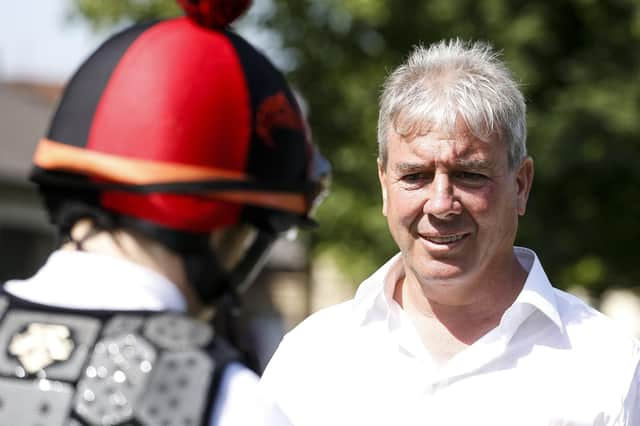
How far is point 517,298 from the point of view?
344 cm

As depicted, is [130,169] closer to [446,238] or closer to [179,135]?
[179,135]

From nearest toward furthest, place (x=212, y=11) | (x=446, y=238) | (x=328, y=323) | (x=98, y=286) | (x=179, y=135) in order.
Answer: (x=98, y=286)
(x=179, y=135)
(x=212, y=11)
(x=446, y=238)
(x=328, y=323)

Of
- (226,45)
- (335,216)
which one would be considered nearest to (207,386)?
(226,45)

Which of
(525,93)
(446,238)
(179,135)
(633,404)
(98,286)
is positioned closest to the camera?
(98,286)

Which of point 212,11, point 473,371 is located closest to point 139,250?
point 212,11

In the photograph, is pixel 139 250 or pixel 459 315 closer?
pixel 139 250

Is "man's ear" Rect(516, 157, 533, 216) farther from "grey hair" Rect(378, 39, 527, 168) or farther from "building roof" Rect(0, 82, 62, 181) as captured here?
"building roof" Rect(0, 82, 62, 181)

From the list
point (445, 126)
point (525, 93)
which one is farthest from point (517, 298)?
point (525, 93)

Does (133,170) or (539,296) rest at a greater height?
(133,170)

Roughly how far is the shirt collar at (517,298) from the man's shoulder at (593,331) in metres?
0.05

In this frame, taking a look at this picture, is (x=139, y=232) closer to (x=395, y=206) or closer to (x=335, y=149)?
(x=395, y=206)

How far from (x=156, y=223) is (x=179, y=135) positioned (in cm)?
18

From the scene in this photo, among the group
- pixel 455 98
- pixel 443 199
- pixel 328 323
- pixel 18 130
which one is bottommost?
pixel 18 130

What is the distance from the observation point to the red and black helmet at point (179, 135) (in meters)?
2.53
